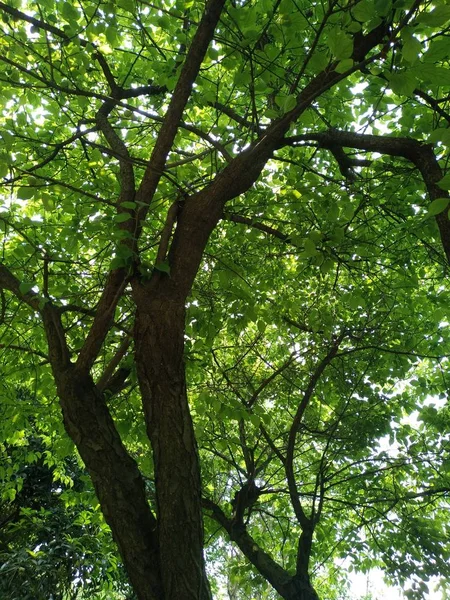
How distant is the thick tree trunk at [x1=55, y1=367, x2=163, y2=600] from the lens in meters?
2.09

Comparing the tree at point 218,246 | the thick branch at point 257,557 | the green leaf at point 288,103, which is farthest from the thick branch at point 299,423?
the green leaf at point 288,103

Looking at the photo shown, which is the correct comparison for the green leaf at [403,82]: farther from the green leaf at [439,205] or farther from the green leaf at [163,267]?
the green leaf at [163,267]

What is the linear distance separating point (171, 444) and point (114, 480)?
1.01 ft

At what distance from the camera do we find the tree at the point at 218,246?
2.17m

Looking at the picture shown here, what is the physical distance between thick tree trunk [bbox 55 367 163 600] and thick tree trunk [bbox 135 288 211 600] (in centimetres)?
10

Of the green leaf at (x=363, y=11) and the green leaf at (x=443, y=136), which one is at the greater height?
the green leaf at (x=363, y=11)

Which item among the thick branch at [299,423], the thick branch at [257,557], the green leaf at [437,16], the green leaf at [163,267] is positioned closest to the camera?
the green leaf at [437,16]

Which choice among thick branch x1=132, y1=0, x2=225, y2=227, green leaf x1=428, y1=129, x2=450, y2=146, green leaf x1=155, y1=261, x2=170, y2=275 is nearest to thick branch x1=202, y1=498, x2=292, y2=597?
green leaf x1=155, y1=261, x2=170, y2=275

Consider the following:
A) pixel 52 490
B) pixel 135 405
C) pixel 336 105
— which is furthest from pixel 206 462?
pixel 52 490

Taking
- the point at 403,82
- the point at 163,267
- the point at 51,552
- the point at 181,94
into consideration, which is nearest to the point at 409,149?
the point at 403,82

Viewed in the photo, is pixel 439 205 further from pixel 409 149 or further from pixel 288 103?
pixel 409 149

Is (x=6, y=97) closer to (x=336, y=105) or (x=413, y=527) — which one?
(x=336, y=105)

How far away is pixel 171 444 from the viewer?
214cm

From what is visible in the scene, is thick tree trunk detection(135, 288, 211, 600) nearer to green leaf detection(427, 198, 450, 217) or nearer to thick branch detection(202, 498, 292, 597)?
green leaf detection(427, 198, 450, 217)
